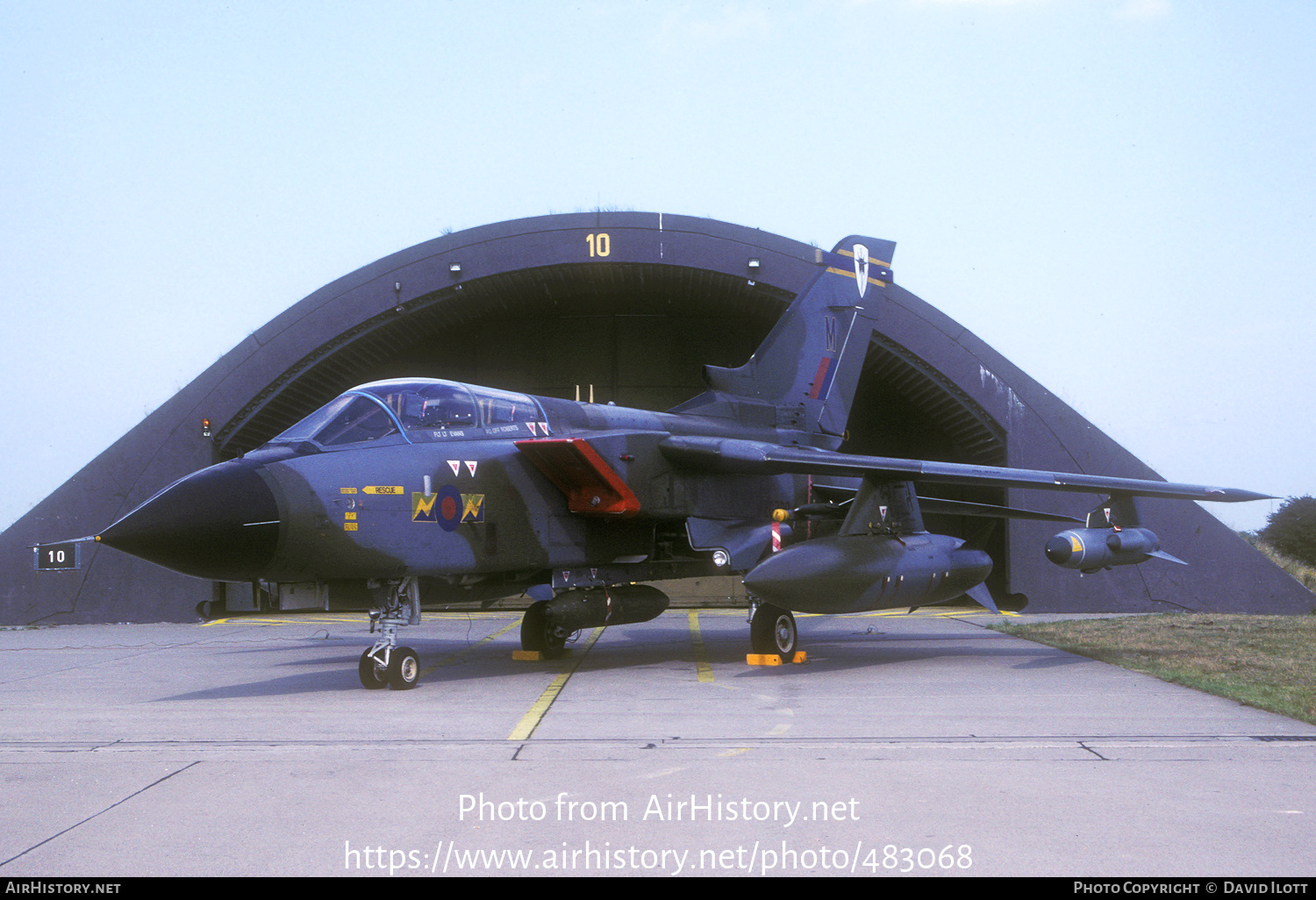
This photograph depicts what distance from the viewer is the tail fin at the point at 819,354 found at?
43.8ft

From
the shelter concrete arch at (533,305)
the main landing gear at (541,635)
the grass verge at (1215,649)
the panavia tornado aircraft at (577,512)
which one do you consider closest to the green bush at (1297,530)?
the shelter concrete arch at (533,305)

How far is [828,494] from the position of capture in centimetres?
1353

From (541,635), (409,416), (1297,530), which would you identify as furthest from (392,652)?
(1297,530)

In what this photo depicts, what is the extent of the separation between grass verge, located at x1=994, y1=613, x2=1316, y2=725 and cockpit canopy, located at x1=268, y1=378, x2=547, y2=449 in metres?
6.67

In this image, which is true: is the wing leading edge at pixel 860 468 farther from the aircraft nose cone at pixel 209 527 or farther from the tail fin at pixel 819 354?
the aircraft nose cone at pixel 209 527

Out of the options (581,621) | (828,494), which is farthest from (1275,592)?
(581,621)

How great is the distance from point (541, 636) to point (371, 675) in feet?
8.88

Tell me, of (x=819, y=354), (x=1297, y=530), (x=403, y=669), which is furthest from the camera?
(x=1297, y=530)

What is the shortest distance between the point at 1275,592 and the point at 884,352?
27.8 feet

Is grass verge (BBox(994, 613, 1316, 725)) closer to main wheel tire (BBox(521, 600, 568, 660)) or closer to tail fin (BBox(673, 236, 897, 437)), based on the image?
tail fin (BBox(673, 236, 897, 437))

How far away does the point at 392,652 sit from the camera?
9023mm

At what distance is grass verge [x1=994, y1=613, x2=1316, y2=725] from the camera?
8055mm

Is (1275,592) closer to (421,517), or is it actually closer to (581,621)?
(581,621)

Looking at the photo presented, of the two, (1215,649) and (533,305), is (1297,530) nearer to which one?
(1215,649)
